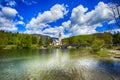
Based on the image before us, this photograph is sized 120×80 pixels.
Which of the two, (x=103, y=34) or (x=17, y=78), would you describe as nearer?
(x=17, y=78)

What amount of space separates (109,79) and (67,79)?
5.98 metres

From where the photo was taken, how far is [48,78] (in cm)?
2431

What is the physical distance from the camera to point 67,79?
2336 centimetres

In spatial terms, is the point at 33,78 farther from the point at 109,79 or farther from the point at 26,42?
the point at 26,42

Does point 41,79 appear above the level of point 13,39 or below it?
below

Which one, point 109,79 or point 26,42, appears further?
point 26,42

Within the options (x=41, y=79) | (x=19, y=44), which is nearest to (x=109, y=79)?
(x=41, y=79)

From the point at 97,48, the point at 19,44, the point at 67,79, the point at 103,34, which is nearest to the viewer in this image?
the point at 67,79

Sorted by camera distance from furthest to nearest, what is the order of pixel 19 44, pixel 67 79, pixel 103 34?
pixel 19 44 → pixel 103 34 → pixel 67 79

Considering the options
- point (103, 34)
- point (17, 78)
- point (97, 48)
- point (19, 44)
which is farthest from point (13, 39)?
point (17, 78)

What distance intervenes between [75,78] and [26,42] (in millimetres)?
142892

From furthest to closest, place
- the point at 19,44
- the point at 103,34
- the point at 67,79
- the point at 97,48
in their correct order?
the point at 19,44, the point at 103,34, the point at 97,48, the point at 67,79

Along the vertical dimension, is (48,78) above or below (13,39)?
below

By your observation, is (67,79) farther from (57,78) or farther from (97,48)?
(97,48)
